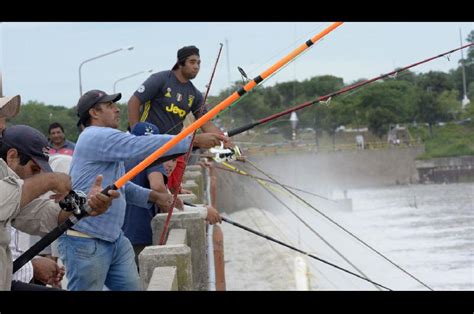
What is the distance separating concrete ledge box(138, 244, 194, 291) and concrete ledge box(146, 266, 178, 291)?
0.16m

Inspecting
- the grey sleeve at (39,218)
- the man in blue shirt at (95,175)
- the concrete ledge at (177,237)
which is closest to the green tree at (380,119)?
the concrete ledge at (177,237)

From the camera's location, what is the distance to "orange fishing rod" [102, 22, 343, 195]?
400cm

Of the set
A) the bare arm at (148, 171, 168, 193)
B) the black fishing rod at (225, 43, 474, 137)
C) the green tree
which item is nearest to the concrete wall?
the green tree

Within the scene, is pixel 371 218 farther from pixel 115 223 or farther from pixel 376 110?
pixel 115 223

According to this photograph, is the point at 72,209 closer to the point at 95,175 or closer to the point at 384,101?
the point at 95,175

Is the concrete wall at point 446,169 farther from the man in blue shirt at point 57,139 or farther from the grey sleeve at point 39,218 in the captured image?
the grey sleeve at point 39,218

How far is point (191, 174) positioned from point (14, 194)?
8.56 meters

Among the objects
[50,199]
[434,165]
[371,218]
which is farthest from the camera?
[434,165]

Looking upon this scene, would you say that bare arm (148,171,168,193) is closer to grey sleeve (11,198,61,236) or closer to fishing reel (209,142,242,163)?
fishing reel (209,142,242,163)

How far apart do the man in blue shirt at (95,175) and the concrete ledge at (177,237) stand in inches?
13.6

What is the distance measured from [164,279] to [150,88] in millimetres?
2546
